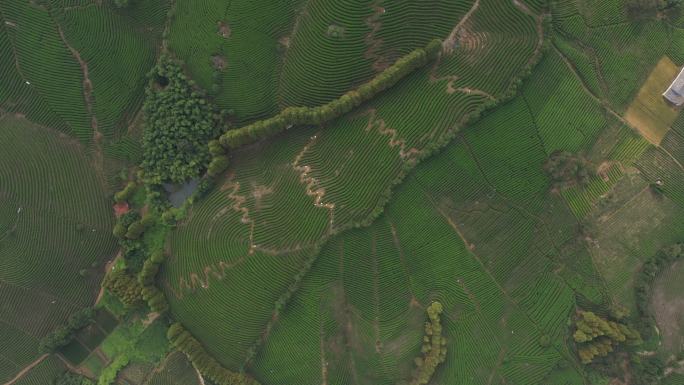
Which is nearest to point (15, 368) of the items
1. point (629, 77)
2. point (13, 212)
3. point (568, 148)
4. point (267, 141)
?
point (13, 212)

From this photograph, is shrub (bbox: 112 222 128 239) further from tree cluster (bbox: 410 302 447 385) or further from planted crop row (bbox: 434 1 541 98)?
planted crop row (bbox: 434 1 541 98)

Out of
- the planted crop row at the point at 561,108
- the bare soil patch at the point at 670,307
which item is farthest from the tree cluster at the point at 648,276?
the planted crop row at the point at 561,108

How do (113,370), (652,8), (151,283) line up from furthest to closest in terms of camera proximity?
(113,370) → (151,283) → (652,8)

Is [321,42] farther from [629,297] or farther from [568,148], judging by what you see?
[629,297]

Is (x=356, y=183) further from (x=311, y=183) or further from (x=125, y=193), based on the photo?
(x=125, y=193)

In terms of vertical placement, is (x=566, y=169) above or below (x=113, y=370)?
above

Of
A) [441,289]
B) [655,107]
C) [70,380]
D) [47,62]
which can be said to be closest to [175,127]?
[47,62]

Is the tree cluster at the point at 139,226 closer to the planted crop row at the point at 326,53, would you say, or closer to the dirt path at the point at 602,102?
the planted crop row at the point at 326,53
